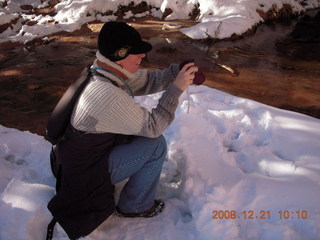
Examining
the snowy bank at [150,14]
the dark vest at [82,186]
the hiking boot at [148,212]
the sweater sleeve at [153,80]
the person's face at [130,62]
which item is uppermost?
the person's face at [130,62]

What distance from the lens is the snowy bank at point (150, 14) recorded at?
24.1 ft

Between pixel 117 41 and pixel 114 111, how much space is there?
408 mm

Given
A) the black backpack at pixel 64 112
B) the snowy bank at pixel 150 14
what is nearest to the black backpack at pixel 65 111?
the black backpack at pixel 64 112

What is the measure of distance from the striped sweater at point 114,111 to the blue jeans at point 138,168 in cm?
16

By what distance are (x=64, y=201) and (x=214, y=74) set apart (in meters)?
3.96

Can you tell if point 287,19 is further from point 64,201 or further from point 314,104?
point 64,201

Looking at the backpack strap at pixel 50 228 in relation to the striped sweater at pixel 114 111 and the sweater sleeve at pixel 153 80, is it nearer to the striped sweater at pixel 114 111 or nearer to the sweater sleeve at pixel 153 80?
the striped sweater at pixel 114 111

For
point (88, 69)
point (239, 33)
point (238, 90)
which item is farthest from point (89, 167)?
point (239, 33)

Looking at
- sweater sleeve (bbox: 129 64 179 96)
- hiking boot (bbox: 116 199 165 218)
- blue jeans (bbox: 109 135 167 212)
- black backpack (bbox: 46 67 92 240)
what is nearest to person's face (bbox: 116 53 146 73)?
black backpack (bbox: 46 67 92 240)

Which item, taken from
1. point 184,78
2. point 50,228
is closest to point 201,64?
point 184,78

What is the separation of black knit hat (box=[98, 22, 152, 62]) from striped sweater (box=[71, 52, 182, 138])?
70 millimetres

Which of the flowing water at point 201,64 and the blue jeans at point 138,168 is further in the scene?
the flowing water at point 201,64

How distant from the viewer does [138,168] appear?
203cm

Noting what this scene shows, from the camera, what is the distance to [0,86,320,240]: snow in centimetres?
196
